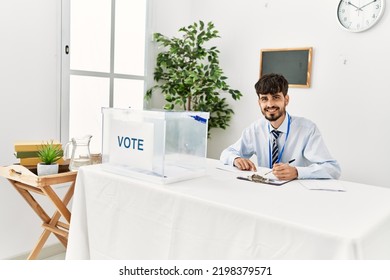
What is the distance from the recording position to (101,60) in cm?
332

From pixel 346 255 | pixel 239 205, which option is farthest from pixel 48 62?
pixel 346 255

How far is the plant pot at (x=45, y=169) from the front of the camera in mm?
2209

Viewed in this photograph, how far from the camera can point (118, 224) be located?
172cm

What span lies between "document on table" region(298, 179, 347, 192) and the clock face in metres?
1.72

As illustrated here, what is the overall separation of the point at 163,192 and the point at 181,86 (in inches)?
83.0

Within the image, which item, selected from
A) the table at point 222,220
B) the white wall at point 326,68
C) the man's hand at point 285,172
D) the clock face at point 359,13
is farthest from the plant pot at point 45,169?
the clock face at point 359,13

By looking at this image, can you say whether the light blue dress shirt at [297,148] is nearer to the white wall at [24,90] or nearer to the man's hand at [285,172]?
the man's hand at [285,172]

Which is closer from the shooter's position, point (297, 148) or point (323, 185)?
point (323, 185)

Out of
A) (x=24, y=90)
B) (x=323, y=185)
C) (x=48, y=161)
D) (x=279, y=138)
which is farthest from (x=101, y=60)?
(x=323, y=185)

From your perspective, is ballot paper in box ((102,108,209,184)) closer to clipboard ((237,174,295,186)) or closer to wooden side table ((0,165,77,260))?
clipboard ((237,174,295,186))

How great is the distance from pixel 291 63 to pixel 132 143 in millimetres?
2142

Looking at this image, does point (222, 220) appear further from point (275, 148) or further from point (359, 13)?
point (359, 13)

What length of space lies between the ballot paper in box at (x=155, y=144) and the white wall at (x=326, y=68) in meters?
1.76
